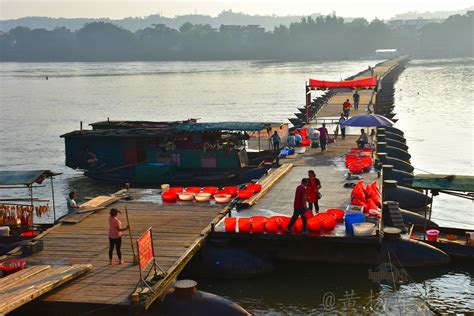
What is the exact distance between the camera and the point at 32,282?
712 inches

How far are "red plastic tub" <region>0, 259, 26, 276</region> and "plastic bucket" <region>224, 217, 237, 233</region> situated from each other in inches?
272

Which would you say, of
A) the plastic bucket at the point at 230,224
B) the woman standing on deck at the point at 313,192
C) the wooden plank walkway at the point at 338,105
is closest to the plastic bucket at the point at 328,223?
the woman standing on deck at the point at 313,192

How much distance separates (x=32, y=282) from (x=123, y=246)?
4.41 metres

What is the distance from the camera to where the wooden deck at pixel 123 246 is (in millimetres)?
18172

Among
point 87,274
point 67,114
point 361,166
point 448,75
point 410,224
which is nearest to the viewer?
point 87,274

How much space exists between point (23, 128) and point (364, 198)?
62.0 m

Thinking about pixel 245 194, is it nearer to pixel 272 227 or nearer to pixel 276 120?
pixel 272 227

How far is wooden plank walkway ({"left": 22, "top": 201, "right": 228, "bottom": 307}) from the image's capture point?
59.8 feet

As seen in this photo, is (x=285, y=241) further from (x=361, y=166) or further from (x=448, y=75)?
(x=448, y=75)

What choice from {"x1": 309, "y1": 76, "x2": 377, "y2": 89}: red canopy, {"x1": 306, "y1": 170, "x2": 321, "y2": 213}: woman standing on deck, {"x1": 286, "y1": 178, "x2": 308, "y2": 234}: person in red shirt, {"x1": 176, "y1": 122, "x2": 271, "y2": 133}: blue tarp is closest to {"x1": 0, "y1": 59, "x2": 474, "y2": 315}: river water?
{"x1": 286, "y1": 178, "x2": 308, "y2": 234}: person in red shirt

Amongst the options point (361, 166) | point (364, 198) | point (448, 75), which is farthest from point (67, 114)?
point (448, 75)

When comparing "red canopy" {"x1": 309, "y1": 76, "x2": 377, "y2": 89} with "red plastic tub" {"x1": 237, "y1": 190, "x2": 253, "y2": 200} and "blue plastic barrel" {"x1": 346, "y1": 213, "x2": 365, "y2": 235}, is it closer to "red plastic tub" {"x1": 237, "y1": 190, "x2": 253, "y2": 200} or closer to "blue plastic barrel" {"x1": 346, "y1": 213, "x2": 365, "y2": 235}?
"red plastic tub" {"x1": 237, "y1": 190, "x2": 253, "y2": 200}

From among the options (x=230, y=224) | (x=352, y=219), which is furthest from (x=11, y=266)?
(x=352, y=219)

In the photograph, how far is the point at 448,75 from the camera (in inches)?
5984
